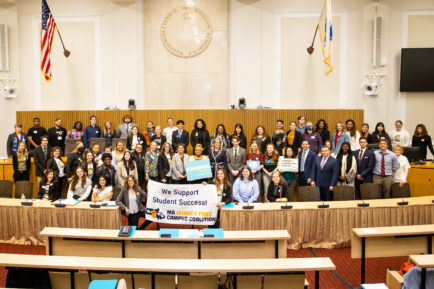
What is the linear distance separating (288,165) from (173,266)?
4.70m

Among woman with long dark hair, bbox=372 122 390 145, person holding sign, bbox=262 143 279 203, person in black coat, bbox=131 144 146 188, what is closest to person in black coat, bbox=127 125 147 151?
person in black coat, bbox=131 144 146 188

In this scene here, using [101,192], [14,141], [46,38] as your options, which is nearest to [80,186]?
[101,192]

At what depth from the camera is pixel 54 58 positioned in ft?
42.6

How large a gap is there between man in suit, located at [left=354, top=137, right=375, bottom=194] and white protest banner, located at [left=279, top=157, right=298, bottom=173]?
5.27 feet

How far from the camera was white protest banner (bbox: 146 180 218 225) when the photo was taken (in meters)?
6.56

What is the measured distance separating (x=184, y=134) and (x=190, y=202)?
13.1 feet

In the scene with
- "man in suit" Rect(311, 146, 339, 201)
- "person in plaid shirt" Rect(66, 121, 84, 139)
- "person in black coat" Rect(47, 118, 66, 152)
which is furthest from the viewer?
"person in plaid shirt" Rect(66, 121, 84, 139)

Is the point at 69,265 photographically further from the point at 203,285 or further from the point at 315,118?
the point at 315,118

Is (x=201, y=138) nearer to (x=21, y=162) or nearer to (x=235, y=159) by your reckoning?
(x=235, y=159)

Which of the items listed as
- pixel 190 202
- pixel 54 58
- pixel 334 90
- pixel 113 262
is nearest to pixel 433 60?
pixel 334 90

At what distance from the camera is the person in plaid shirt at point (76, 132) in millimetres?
11578

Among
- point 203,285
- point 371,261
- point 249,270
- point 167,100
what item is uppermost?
point 167,100

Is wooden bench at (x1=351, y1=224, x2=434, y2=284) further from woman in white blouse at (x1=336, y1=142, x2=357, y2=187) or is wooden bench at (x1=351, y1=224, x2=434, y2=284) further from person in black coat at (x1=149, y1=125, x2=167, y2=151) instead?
person in black coat at (x1=149, y1=125, x2=167, y2=151)

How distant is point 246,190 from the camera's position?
7.29m
